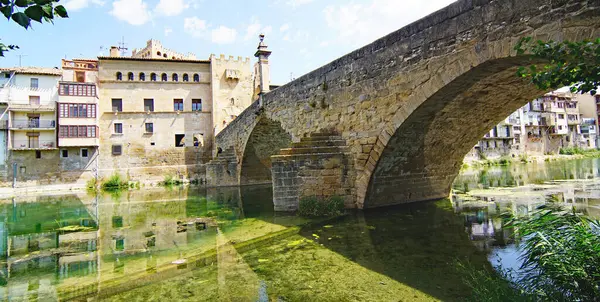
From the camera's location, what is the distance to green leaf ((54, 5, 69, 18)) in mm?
1642

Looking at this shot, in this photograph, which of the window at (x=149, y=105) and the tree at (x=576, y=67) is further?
the window at (x=149, y=105)

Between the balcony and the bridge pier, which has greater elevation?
the balcony

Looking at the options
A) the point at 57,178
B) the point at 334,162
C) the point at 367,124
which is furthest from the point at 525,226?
the point at 57,178

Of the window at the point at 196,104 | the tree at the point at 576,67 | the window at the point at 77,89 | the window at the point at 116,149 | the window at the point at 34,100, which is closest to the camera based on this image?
the tree at the point at 576,67

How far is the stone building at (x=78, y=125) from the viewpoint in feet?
82.0

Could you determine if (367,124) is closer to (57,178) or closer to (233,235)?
(233,235)

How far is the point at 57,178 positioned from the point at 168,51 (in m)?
23.5

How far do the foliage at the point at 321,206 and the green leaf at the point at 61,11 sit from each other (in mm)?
7062

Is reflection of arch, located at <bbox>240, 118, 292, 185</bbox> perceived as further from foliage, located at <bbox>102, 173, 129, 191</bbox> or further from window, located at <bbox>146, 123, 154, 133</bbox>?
window, located at <bbox>146, 123, 154, 133</bbox>

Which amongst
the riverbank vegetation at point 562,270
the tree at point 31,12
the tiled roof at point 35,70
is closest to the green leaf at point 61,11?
the tree at point 31,12

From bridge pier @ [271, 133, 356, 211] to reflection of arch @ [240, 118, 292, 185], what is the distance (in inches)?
214

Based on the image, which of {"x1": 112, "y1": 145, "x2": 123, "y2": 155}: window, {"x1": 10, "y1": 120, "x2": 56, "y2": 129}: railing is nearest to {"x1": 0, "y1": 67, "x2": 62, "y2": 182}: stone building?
{"x1": 10, "y1": 120, "x2": 56, "y2": 129}: railing

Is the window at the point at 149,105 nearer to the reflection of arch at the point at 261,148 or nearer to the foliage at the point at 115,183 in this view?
the foliage at the point at 115,183

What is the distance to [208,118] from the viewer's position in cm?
2873
